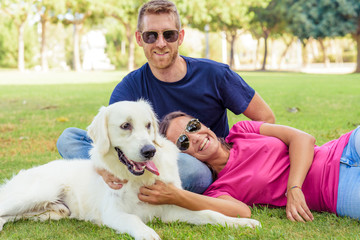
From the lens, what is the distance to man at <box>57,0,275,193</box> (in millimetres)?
4613

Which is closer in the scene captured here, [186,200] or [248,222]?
[248,222]

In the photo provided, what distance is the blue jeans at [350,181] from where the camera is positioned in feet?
12.0

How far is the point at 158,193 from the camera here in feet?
11.8

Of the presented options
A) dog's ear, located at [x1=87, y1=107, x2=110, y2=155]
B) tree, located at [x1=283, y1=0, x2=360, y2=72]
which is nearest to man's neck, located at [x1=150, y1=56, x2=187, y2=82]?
dog's ear, located at [x1=87, y1=107, x2=110, y2=155]

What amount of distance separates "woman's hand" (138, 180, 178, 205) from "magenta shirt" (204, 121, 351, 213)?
1.70 ft

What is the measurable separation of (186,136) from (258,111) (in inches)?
46.5

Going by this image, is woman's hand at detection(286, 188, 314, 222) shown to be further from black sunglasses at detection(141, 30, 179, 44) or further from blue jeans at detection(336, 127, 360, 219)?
black sunglasses at detection(141, 30, 179, 44)

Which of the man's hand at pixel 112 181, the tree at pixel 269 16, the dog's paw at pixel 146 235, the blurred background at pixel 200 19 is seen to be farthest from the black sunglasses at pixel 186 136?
the tree at pixel 269 16

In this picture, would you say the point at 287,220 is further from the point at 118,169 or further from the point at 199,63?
the point at 199,63

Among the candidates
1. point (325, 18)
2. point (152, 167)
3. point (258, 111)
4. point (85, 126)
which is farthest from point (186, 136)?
point (325, 18)

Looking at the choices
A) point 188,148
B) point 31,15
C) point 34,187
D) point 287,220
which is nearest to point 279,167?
point 287,220

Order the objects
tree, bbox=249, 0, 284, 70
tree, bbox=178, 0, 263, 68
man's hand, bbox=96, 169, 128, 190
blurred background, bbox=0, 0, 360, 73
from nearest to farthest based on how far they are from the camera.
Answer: man's hand, bbox=96, 169, 128, 190, blurred background, bbox=0, 0, 360, 73, tree, bbox=178, 0, 263, 68, tree, bbox=249, 0, 284, 70

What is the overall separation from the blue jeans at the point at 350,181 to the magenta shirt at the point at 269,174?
2.8 inches

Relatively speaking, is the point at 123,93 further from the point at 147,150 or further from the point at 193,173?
the point at 147,150
